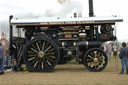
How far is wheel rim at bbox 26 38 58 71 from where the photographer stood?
10211mm

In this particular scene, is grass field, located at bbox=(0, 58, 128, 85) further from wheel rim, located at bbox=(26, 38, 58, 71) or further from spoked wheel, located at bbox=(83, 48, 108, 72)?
wheel rim, located at bbox=(26, 38, 58, 71)

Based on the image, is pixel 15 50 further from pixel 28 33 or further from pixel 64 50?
pixel 64 50

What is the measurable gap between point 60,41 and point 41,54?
Answer: 1.29 meters

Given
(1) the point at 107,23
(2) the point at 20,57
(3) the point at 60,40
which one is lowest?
(2) the point at 20,57

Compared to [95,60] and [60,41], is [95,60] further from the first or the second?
[60,41]

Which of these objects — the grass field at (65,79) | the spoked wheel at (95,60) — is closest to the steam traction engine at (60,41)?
the spoked wheel at (95,60)

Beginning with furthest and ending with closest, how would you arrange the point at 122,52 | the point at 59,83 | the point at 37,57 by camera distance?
the point at 37,57, the point at 122,52, the point at 59,83

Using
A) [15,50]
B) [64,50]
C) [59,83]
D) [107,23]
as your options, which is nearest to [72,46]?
[64,50]

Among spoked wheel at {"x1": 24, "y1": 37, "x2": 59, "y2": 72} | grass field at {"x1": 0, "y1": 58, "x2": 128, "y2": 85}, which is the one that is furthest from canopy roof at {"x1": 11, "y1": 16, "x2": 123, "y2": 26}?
grass field at {"x1": 0, "y1": 58, "x2": 128, "y2": 85}

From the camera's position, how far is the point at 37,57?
33.6 ft

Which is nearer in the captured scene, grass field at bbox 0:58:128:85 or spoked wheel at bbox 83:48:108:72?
grass field at bbox 0:58:128:85

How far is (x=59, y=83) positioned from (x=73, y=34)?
412 centimetres

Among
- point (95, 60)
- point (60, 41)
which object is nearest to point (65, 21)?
point (60, 41)

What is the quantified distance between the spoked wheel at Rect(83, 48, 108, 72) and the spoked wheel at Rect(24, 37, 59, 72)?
145 centimetres
